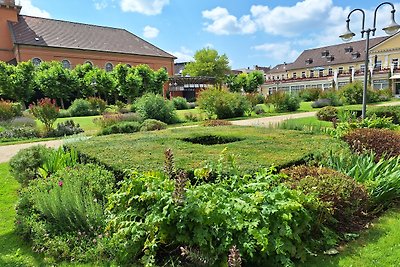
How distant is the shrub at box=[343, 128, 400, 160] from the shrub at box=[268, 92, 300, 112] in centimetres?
1739

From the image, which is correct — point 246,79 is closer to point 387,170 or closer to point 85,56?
point 85,56

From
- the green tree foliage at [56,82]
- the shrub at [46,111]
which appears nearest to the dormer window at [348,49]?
the green tree foliage at [56,82]

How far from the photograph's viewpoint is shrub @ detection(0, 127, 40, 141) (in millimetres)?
13898

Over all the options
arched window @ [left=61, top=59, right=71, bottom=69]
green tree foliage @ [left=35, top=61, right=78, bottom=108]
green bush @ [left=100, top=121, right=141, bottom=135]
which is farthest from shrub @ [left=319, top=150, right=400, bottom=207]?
arched window @ [left=61, top=59, right=71, bottom=69]

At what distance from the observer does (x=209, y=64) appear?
2601 inches

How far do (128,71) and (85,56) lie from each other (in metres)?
17.1

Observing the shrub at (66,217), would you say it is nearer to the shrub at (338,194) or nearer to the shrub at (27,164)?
the shrub at (27,164)

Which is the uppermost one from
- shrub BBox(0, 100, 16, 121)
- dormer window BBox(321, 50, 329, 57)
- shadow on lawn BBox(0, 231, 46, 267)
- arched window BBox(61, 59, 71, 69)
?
dormer window BBox(321, 50, 329, 57)

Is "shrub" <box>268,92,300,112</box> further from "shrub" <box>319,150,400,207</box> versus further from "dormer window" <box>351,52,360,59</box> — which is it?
"dormer window" <box>351,52,360,59</box>

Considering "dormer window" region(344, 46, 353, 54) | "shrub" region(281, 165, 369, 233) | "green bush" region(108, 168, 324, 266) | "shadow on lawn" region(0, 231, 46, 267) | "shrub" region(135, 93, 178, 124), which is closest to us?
"green bush" region(108, 168, 324, 266)

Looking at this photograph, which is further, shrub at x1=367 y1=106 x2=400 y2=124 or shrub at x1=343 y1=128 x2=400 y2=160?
shrub at x1=367 y1=106 x2=400 y2=124

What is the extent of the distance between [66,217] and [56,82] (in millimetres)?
29886

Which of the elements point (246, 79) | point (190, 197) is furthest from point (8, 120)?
point (246, 79)

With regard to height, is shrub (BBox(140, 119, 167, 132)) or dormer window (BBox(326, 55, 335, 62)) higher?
dormer window (BBox(326, 55, 335, 62))
